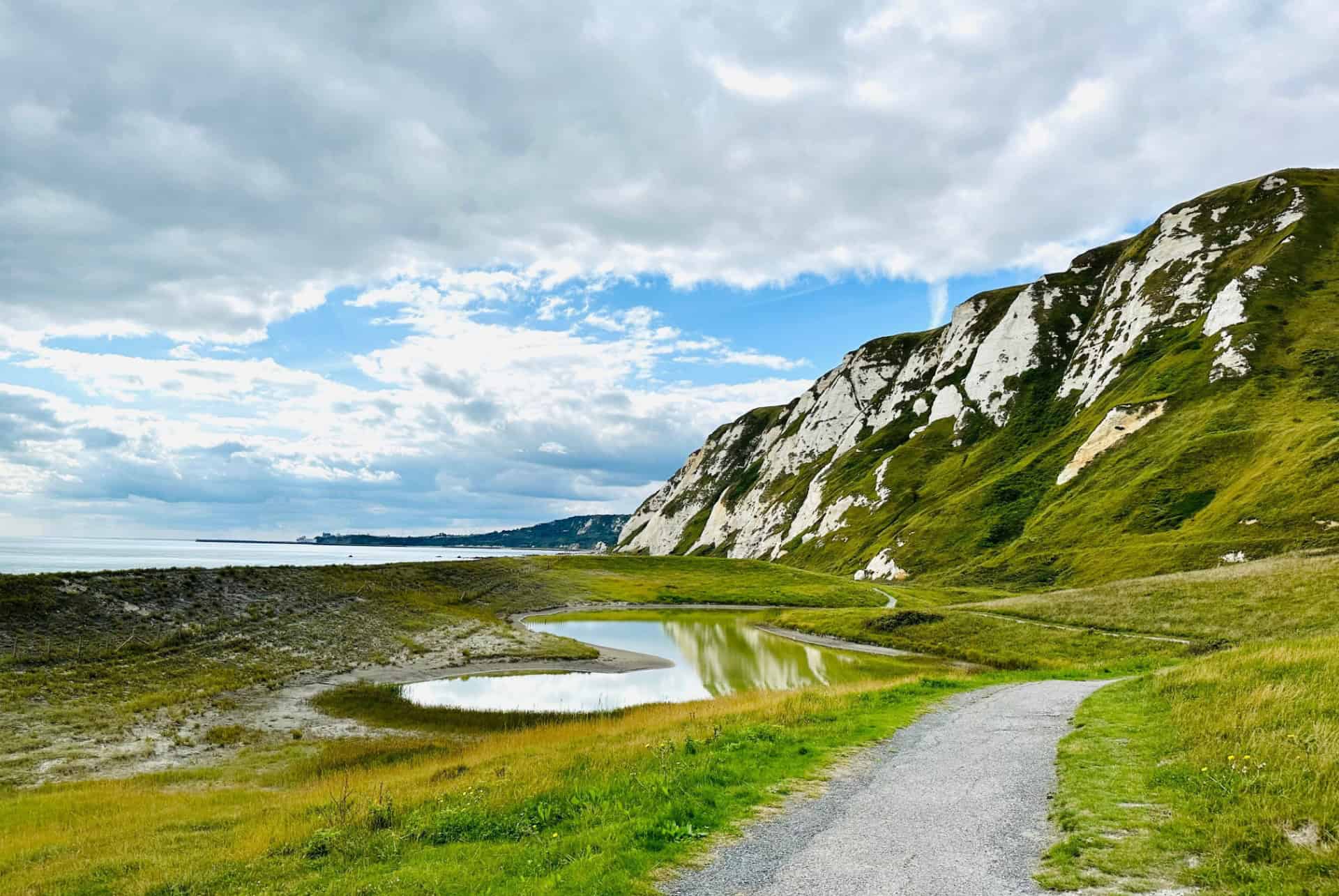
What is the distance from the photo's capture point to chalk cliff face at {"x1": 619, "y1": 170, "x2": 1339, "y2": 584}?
9450cm

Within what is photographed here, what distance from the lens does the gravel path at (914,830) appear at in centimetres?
979

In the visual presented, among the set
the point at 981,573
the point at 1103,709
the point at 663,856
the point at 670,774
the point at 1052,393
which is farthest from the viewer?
the point at 1052,393

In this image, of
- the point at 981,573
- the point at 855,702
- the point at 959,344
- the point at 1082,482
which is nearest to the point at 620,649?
the point at 855,702

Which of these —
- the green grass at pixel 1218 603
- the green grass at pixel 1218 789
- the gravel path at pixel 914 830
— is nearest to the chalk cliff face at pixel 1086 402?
the green grass at pixel 1218 603

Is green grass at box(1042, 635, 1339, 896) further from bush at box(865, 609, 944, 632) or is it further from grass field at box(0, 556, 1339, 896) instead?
bush at box(865, 609, 944, 632)

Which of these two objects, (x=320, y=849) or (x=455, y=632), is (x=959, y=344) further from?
(x=320, y=849)

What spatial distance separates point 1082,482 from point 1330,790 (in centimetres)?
11038

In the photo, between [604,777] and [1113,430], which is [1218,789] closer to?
[604,777]

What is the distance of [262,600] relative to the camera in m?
62.4

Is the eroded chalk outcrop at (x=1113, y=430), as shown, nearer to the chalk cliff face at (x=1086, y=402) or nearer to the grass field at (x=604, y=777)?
the chalk cliff face at (x=1086, y=402)

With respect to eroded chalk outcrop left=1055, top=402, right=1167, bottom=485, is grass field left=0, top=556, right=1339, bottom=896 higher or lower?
lower

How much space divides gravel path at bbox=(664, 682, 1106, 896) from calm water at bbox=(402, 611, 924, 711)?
2557cm

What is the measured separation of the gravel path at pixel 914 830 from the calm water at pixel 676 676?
25.6 meters

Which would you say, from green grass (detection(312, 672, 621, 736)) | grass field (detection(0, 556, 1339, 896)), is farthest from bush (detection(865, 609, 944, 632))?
green grass (detection(312, 672, 621, 736))
